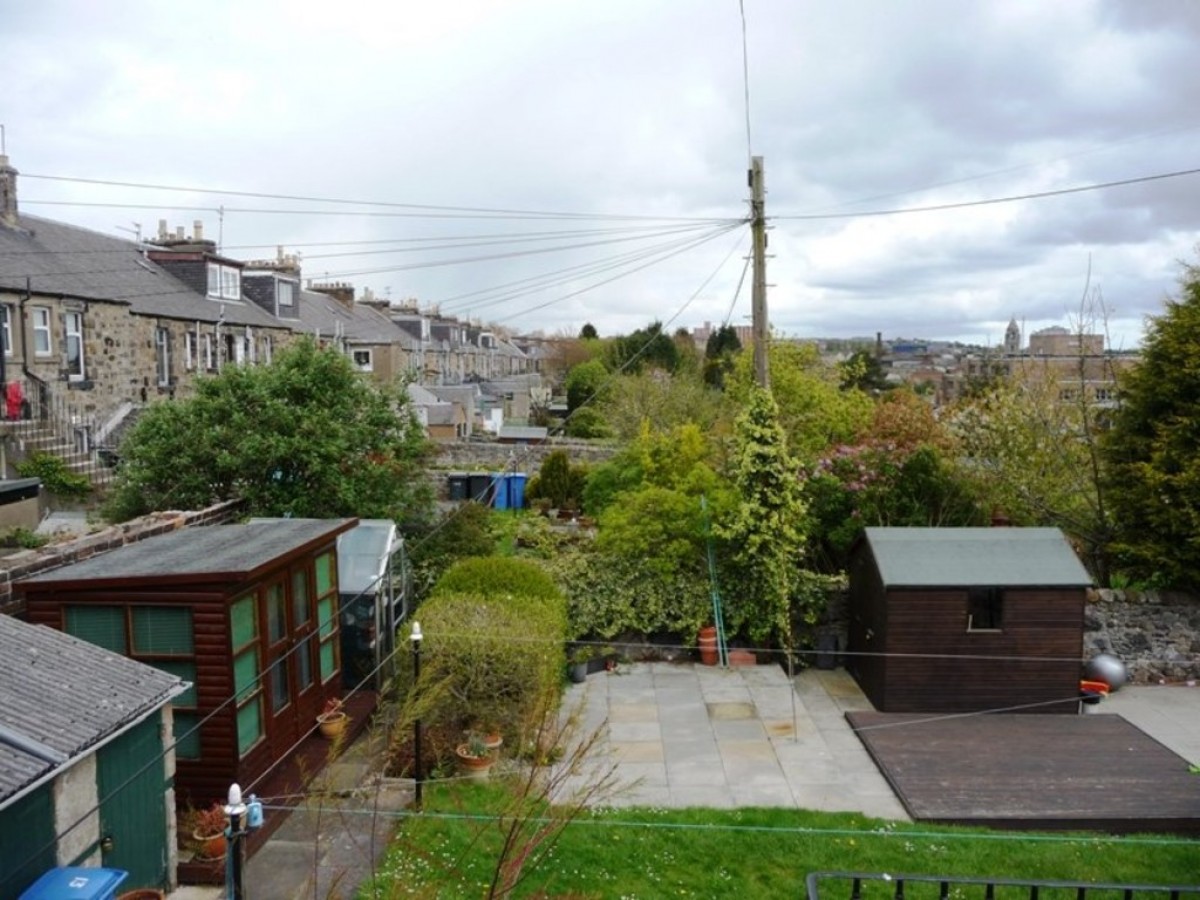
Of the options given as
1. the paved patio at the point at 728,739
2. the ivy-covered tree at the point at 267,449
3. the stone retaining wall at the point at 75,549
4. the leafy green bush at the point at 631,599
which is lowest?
the paved patio at the point at 728,739

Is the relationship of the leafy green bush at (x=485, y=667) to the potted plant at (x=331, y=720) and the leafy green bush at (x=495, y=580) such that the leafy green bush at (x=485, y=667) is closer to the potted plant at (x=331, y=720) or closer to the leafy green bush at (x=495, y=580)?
the potted plant at (x=331, y=720)

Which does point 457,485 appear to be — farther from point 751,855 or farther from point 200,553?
point 751,855

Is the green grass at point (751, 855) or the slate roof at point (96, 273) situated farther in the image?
the slate roof at point (96, 273)

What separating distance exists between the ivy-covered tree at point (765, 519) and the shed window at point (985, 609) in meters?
2.77

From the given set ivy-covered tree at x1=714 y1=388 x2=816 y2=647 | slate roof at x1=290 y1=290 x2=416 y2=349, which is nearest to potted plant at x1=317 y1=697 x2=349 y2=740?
ivy-covered tree at x1=714 y1=388 x2=816 y2=647

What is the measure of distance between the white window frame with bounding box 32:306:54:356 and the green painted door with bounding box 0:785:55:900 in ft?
61.1

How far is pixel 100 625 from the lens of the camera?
8797 millimetres

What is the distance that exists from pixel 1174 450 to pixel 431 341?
49.9 meters

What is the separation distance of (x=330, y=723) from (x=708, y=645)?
7.03 metres

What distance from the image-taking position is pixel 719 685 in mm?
14680

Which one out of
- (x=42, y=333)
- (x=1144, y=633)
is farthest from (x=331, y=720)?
(x=42, y=333)

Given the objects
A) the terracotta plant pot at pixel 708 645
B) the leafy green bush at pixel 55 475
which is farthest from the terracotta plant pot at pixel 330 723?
the leafy green bush at pixel 55 475

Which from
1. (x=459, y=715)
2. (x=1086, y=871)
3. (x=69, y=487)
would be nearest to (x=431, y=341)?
(x=69, y=487)

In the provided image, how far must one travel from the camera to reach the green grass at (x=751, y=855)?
8453 mm
